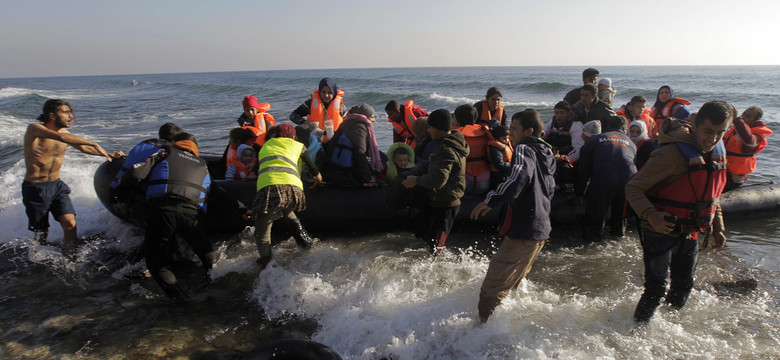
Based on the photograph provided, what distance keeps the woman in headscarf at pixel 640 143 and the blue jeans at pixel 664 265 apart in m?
2.49

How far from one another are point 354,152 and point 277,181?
1135 mm

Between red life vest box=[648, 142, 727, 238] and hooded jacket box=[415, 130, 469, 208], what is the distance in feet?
5.00

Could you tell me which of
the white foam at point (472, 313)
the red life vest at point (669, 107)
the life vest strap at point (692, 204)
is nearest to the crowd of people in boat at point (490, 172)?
the life vest strap at point (692, 204)

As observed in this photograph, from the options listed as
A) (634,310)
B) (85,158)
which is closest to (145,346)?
(634,310)

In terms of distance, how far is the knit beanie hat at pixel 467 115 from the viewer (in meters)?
4.35

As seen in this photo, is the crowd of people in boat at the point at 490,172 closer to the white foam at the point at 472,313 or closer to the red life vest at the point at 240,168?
the red life vest at the point at 240,168

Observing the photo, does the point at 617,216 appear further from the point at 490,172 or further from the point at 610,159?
the point at 490,172

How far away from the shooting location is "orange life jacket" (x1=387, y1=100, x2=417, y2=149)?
20.0ft

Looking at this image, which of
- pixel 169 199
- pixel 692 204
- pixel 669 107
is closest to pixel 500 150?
pixel 692 204

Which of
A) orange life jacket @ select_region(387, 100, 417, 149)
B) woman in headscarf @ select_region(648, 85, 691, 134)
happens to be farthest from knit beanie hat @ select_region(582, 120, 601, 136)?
woman in headscarf @ select_region(648, 85, 691, 134)

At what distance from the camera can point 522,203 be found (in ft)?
9.95

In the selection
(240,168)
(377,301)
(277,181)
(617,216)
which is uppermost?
(277,181)

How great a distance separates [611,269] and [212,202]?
4.24 metres

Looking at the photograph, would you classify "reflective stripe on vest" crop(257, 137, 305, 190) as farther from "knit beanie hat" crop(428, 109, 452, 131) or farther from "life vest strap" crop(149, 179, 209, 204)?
"knit beanie hat" crop(428, 109, 452, 131)
